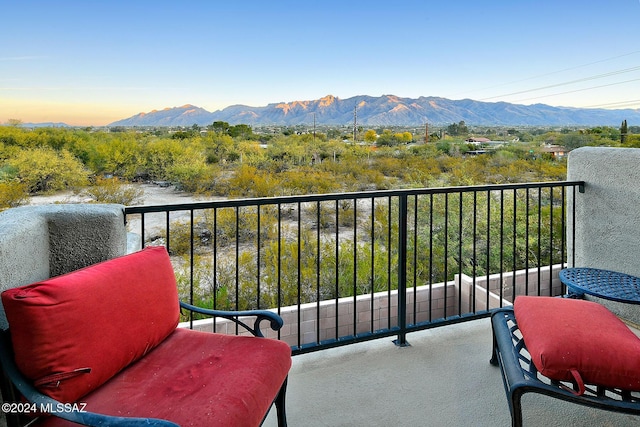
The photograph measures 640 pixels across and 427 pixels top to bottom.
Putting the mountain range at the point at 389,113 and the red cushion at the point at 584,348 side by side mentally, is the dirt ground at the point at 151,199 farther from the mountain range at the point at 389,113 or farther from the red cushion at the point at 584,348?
the red cushion at the point at 584,348

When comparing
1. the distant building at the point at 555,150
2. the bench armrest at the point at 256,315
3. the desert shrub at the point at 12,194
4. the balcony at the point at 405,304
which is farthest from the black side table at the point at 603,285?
the desert shrub at the point at 12,194

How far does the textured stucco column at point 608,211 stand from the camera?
273 cm

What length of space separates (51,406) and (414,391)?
1.49m

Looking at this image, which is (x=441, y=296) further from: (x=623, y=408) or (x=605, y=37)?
(x=605, y=37)

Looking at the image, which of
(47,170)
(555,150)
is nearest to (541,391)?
(47,170)

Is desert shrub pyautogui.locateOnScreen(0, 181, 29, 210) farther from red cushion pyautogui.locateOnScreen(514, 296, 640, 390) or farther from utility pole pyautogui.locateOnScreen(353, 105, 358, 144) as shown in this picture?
red cushion pyautogui.locateOnScreen(514, 296, 640, 390)

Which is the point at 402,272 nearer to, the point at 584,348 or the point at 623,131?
the point at 584,348

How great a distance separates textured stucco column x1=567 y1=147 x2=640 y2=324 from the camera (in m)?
2.73

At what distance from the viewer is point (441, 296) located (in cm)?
459

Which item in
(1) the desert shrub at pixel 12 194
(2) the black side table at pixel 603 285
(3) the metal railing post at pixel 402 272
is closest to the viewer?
(2) the black side table at pixel 603 285

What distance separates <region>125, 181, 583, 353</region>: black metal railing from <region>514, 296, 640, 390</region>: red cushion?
94 cm

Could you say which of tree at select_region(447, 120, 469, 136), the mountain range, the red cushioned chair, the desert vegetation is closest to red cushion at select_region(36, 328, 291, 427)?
the red cushioned chair

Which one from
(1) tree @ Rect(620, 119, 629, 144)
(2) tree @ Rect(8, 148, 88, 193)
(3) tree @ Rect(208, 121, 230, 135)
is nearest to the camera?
(2) tree @ Rect(8, 148, 88, 193)

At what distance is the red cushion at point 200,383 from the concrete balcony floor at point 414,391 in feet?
1.64
